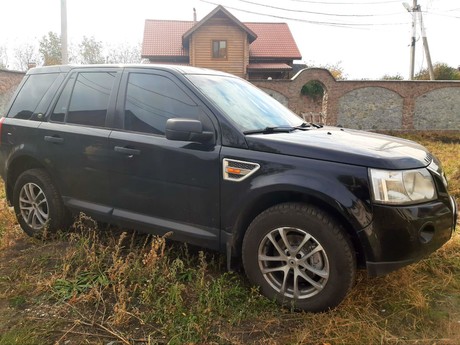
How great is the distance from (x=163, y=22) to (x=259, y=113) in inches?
1253

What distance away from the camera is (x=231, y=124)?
2.94 metres

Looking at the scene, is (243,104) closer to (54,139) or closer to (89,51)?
(54,139)

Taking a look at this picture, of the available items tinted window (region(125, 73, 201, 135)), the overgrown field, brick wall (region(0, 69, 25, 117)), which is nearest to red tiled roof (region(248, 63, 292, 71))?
brick wall (region(0, 69, 25, 117))

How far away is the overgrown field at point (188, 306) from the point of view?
248 centimetres

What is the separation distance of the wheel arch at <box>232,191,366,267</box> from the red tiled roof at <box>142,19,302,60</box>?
2821cm

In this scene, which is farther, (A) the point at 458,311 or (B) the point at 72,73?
(B) the point at 72,73

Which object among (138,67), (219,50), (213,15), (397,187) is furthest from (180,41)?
(397,187)

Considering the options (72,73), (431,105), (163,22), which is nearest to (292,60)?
(163,22)

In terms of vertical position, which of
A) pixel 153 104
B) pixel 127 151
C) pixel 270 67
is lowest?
pixel 127 151

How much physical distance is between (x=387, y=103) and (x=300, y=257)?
59.9 ft

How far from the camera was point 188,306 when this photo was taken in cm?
279

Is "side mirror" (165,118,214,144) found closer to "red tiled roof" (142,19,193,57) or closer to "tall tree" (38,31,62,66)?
"red tiled roof" (142,19,193,57)

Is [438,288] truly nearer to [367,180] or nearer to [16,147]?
[367,180]

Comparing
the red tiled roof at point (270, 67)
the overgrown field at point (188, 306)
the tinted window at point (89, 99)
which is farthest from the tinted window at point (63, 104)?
the red tiled roof at point (270, 67)
